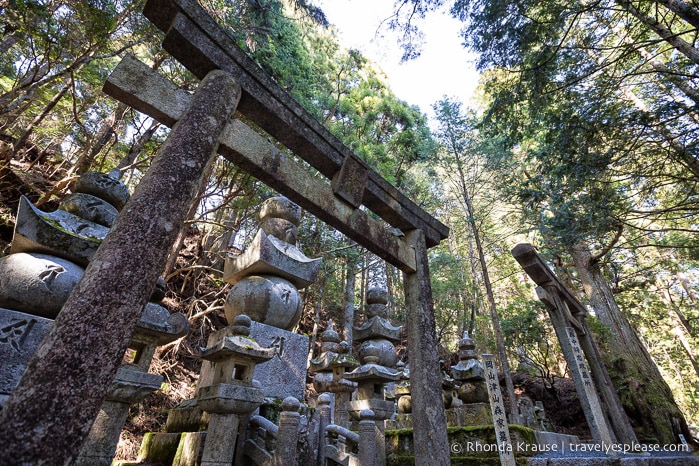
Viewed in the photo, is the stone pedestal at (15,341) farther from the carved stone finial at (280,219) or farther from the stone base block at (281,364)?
the carved stone finial at (280,219)

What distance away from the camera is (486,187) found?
46.1ft

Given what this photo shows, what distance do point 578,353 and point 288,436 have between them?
537 centimetres

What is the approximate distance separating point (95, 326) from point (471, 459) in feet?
18.9

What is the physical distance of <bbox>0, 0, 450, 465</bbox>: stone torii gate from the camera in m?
1.47

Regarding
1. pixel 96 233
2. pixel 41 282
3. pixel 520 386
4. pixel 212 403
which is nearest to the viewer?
pixel 41 282

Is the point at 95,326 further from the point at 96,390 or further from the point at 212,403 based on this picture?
the point at 212,403

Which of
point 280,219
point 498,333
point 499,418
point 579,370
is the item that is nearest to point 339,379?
point 499,418

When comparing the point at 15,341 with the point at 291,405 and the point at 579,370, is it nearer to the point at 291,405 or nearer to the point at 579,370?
the point at 291,405

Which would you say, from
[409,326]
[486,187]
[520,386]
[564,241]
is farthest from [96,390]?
[520,386]

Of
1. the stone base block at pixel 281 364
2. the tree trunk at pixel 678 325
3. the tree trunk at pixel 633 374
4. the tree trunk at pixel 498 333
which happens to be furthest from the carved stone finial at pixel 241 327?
the tree trunk at pixel 678 325

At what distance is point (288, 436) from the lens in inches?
137

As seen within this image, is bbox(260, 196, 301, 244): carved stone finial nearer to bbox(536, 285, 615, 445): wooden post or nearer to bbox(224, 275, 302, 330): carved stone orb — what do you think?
bbox(224, 275, 302, 330): carved stone orb

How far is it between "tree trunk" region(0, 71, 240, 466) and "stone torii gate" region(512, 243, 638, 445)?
6006 millimetres

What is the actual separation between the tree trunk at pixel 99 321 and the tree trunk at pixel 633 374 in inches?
422
